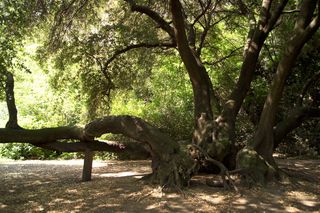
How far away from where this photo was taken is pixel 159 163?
8391 millimetres

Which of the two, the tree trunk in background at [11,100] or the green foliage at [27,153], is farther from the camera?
the green foliage at [27,153]

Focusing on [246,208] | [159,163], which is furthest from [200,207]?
[159,163]

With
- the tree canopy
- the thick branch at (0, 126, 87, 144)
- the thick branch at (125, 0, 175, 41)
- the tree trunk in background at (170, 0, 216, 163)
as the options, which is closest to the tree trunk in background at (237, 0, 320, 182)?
the tree canopy

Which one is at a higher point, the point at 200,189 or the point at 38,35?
the point at 38,35

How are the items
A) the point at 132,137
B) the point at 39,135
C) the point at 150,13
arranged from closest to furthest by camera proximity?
the point at 132,137 < the point at 39,135 < the point at 150,13

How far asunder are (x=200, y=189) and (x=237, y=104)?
297cm

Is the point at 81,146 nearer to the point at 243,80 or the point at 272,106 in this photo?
the point at 243,80

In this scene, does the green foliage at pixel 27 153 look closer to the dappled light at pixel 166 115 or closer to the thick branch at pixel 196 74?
the dappled light at pixel 166 115

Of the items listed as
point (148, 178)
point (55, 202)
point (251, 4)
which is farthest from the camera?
point (251, 4)

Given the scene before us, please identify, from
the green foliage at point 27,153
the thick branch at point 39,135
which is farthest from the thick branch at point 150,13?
the green foliage at point 27,153

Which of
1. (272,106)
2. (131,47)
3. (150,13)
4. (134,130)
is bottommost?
(134,130)

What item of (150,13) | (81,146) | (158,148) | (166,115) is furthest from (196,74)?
(166,115)

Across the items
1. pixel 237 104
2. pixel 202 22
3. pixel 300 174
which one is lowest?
pixel 300 174

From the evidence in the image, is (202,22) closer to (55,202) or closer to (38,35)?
(38,35)
